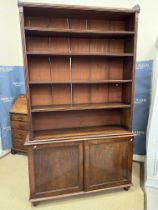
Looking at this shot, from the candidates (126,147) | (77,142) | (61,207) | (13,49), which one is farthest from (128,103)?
(13,49)

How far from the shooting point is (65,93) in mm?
2242

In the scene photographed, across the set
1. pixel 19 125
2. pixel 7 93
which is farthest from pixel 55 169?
pixel 7 93

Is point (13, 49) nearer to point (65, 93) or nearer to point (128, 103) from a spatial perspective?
point (65, 93)

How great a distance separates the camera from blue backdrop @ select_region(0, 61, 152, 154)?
2.68 metres

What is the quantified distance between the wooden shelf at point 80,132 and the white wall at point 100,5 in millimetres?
1181

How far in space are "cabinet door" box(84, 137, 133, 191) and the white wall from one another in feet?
4.49

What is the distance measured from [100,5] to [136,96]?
1471 millimetres

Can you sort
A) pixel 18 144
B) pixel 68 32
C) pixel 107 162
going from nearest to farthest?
pixel 68 32
pixel 107 162
pixel 18 144

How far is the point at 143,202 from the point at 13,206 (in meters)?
1.48

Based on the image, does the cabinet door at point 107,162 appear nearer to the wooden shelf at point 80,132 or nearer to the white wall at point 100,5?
the wooden shelf at point 80,132

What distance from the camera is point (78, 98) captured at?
2.29 m

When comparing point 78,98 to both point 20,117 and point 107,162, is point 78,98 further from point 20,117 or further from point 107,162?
point 20,117

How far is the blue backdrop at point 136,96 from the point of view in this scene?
8.80ft

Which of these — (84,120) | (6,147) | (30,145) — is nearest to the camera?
(30,145)
